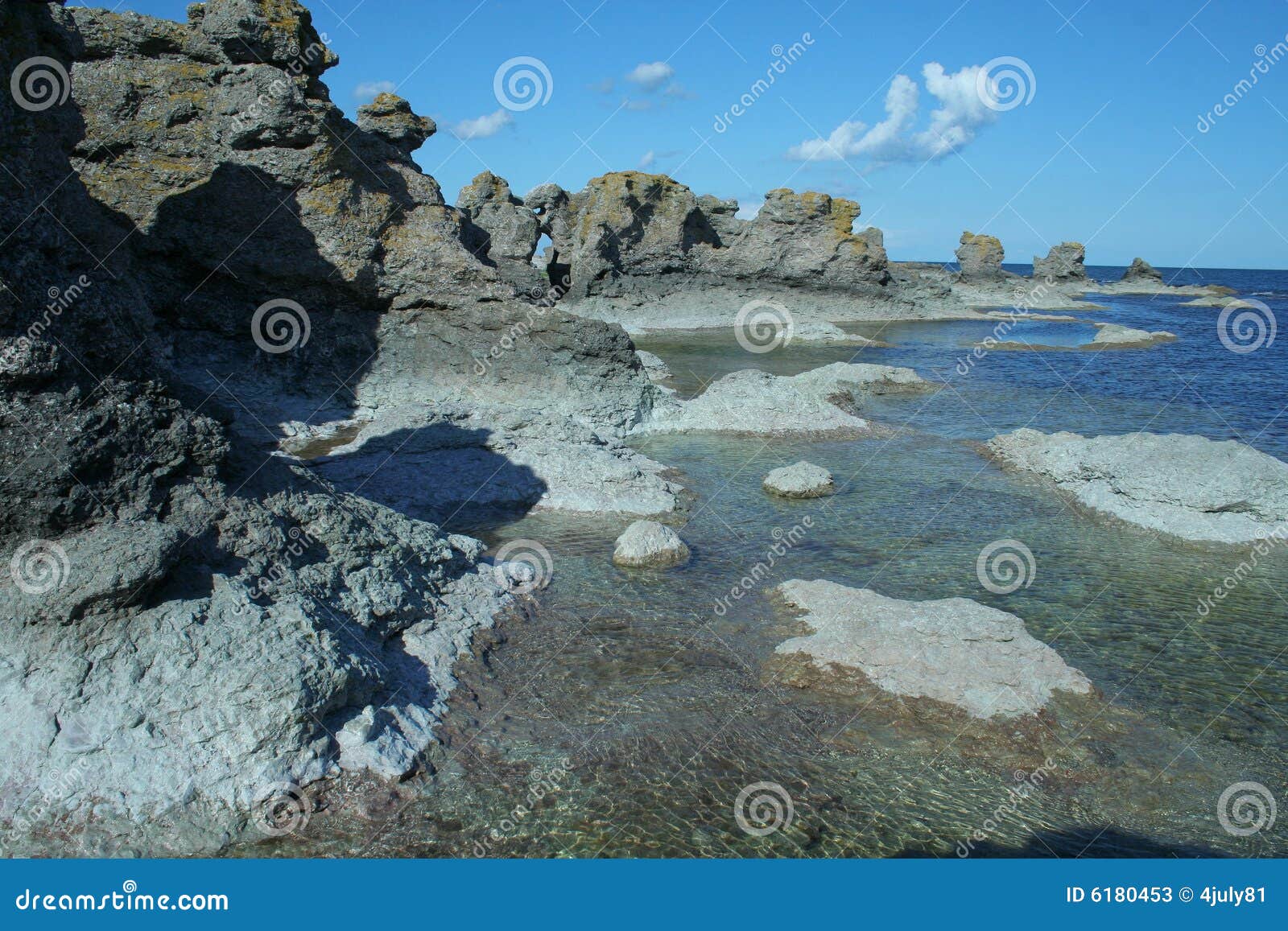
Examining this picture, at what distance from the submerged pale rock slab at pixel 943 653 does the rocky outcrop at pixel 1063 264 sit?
403ft

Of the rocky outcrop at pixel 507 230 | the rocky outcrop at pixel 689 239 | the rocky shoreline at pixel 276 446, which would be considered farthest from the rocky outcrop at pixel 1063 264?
the rocky shoreline at pixel 276 446

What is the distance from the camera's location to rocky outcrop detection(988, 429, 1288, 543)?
15.1 metres

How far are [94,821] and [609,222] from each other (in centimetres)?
5571

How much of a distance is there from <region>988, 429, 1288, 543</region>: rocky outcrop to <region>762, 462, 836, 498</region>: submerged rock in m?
5.14

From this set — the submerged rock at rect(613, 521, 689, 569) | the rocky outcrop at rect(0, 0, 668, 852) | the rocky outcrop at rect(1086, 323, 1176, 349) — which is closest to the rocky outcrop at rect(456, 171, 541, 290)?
the rocky outcrop at rect(1086, 323, 1176, 349)

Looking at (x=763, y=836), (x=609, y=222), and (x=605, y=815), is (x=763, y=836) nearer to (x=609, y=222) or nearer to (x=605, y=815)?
(x=605, y=815)

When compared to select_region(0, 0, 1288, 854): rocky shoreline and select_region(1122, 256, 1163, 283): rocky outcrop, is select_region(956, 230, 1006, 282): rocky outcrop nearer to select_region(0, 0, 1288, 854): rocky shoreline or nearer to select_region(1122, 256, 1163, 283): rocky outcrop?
select_region(1122, 256, 1163, 283): rocky outcrop

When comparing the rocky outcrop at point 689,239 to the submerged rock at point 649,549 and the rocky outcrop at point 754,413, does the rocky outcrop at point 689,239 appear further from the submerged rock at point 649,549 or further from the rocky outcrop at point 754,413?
the submerged rock at point 649,549

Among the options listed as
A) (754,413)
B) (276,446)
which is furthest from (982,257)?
(276,446)

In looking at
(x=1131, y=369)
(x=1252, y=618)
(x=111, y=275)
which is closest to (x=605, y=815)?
(x=111, y=275)

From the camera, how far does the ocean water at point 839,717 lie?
7.25 meters

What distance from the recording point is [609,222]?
193 feet

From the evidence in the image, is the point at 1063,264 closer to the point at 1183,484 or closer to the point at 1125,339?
the point at 1125,339

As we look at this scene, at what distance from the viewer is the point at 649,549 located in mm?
13180
